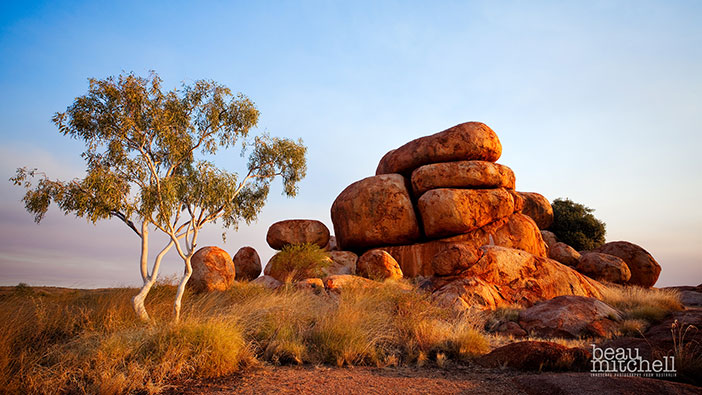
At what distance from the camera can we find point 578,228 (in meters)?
31.9

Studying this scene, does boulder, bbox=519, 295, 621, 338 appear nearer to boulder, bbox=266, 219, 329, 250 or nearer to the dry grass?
the dry grass

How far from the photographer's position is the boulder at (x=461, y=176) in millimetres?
22016

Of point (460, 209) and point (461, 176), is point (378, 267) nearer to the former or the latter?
point (460, 209)

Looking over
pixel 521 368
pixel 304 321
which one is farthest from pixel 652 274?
pixel 304 321

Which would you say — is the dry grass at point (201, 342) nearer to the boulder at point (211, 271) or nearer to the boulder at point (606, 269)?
the boulder at point (211, 271)

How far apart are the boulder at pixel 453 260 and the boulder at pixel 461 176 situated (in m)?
8.01

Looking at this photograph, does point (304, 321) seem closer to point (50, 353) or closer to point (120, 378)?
point (120, 378)

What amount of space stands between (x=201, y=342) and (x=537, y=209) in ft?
95.3

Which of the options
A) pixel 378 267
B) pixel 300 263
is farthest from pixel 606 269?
pixel 300 263

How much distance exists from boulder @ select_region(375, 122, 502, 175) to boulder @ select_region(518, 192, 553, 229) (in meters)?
8.31

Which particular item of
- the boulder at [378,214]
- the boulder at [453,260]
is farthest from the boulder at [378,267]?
the boulder at [453,260]

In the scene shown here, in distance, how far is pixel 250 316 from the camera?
28.9 ft

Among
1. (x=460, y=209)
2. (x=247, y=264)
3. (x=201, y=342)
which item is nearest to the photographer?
(x=201, y=342)

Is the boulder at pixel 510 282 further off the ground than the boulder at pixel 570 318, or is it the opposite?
the boulder at pixel 510 282
